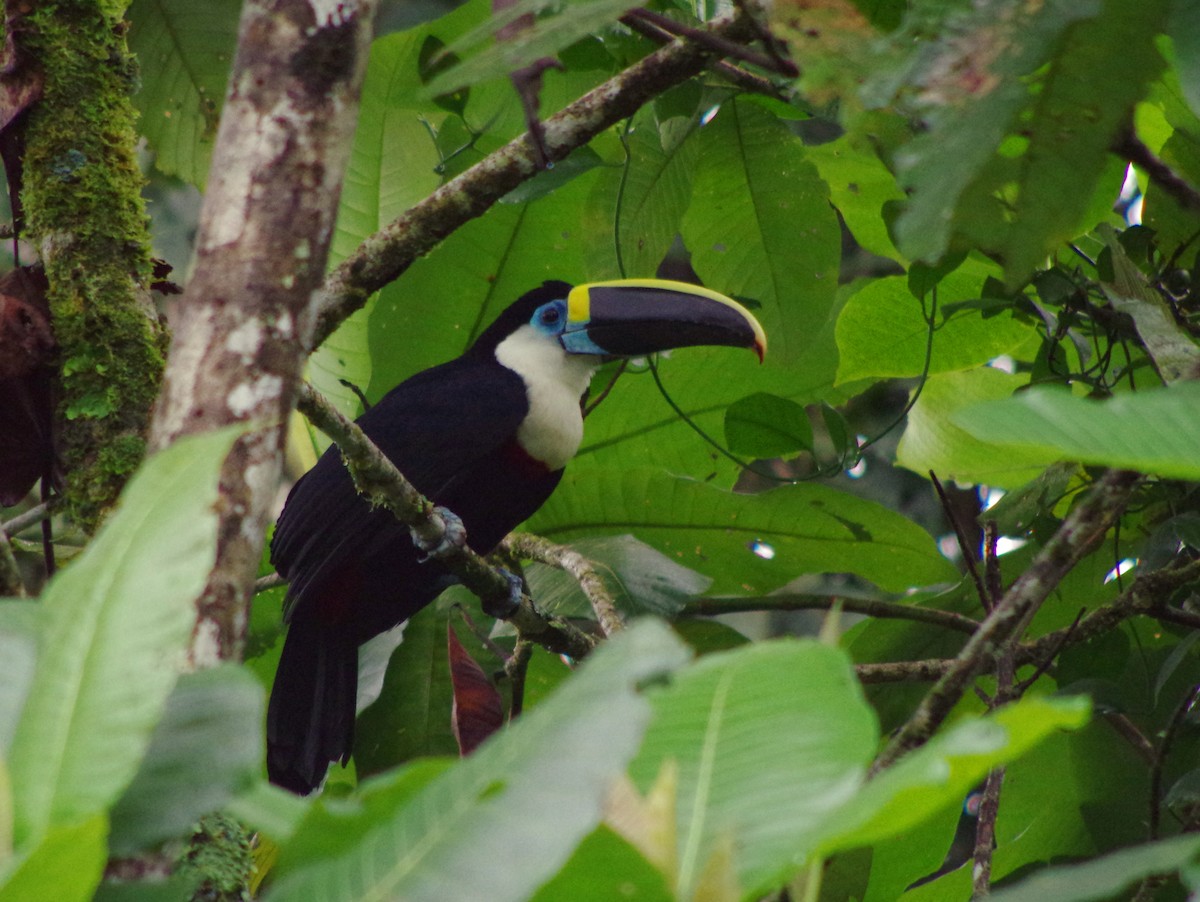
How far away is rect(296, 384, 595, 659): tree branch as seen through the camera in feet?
6.53

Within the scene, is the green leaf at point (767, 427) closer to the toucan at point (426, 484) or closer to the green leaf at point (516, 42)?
the toucan at point (426, 484)

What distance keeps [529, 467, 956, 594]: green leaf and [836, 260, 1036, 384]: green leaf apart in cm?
33

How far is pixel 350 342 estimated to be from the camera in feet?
9.70

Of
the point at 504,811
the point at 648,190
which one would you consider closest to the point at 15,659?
the point at 504,811

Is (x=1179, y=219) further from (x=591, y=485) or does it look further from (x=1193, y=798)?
(x=591, y=485)

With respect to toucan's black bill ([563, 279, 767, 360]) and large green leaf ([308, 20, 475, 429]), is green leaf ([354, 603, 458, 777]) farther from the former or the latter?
toucan's black bill ([563, 279, 767, 360])

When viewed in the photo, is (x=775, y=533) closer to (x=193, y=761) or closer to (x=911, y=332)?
(x=911, y=332)

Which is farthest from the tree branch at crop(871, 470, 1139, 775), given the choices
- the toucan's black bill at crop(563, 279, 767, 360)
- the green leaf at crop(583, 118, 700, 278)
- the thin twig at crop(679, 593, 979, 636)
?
the toucan's black bill at crop(563, 279, 767, 360)

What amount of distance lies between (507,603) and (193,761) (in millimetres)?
1792

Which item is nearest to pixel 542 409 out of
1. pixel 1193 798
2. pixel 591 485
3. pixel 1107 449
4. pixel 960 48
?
pixel 591 485

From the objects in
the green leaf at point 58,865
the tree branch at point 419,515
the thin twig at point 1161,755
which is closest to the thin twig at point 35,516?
the tree branch at point 419,515

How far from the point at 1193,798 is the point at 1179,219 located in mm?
879

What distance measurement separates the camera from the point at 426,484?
318cm

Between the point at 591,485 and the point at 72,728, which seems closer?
the point at 72,728
